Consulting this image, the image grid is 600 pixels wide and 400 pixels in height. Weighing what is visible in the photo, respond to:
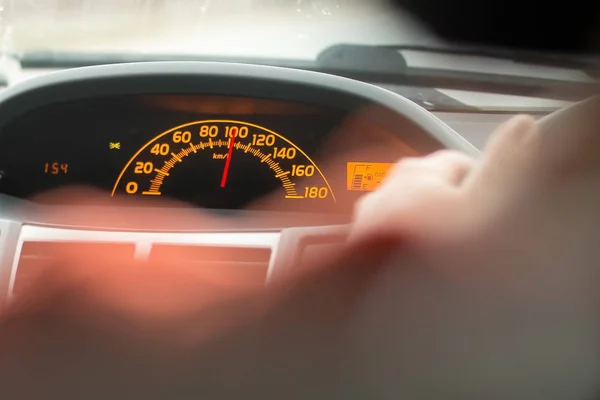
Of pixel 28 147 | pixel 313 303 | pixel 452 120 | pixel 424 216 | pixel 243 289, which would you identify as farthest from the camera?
pixel 452 120

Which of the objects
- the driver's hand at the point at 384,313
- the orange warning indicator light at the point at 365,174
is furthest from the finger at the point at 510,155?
the orange warning indicator light at the point at 365,174

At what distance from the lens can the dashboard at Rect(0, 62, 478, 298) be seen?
1.43 meters

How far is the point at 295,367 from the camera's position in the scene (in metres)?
1.19

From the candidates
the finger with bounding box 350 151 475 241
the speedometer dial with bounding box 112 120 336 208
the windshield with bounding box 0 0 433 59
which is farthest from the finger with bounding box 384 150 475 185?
the windshield with bounding box 0 0 433 59

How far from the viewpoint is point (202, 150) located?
152 centimetres

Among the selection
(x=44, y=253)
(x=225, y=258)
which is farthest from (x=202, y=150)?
(x=44, y=253)

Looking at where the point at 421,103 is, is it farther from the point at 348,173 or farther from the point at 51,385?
the point at 51,385

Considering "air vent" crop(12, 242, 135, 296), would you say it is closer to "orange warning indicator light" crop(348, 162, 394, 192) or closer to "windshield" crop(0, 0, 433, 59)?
"orange warning indicator light" crop(348, 162, 394, 192)

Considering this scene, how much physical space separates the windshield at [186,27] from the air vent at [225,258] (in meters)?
0.56

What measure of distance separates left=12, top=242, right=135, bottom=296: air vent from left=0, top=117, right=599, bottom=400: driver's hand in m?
0.02

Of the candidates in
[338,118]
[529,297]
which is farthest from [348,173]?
[529,297]

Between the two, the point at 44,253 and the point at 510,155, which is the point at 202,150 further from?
the point at 510,155

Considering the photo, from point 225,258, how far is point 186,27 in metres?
0.68

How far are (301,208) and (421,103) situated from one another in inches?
16.7
